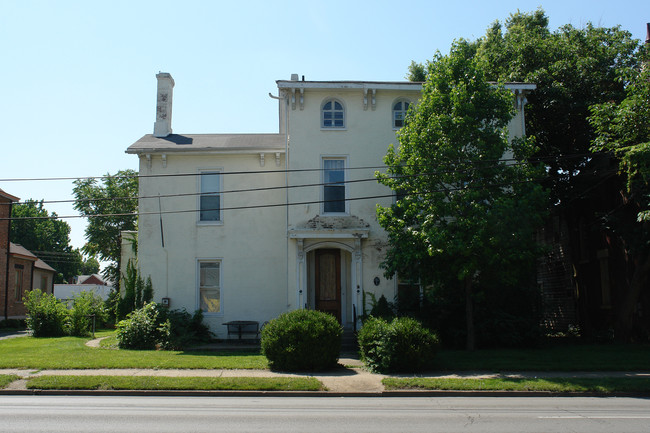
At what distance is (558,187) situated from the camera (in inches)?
834

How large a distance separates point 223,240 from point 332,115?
232 inches

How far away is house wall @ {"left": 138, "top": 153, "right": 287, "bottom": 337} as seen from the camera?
64.4ft

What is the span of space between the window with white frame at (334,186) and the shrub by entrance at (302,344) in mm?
6157

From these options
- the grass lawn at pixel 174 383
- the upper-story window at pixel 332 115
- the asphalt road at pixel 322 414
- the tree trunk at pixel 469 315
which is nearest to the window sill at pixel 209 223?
the upper-story window at pixel 332 115

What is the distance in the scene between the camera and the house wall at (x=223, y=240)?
64.4 feet

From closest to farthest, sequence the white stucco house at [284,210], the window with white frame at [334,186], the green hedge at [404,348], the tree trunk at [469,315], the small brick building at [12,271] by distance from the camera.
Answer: the green hedge at [404,348] < the tree trunk at [469,315] < the white stucco house at [284,210] < the window with white frame at [334,186] < the small brick building at [12,271]

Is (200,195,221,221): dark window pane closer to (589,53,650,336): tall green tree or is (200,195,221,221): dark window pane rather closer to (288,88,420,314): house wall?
(288,88,420,314): house wall

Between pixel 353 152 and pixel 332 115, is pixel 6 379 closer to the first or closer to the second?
pixel 353 152

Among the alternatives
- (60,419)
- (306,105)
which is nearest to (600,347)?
(306,105)

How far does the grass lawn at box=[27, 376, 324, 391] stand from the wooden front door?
24.7 feet

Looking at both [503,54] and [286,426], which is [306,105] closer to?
[503,54]

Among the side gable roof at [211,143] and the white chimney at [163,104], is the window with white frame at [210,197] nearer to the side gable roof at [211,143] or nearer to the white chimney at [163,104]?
the side gable roof at [211,143]

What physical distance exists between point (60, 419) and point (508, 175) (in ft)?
40.3

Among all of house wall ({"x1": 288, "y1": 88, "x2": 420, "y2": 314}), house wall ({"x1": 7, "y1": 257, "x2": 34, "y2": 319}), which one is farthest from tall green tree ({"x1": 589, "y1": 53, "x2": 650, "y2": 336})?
house wall ({"x1": 7, "y1": 257, "x2": 34, "y2": 319})
